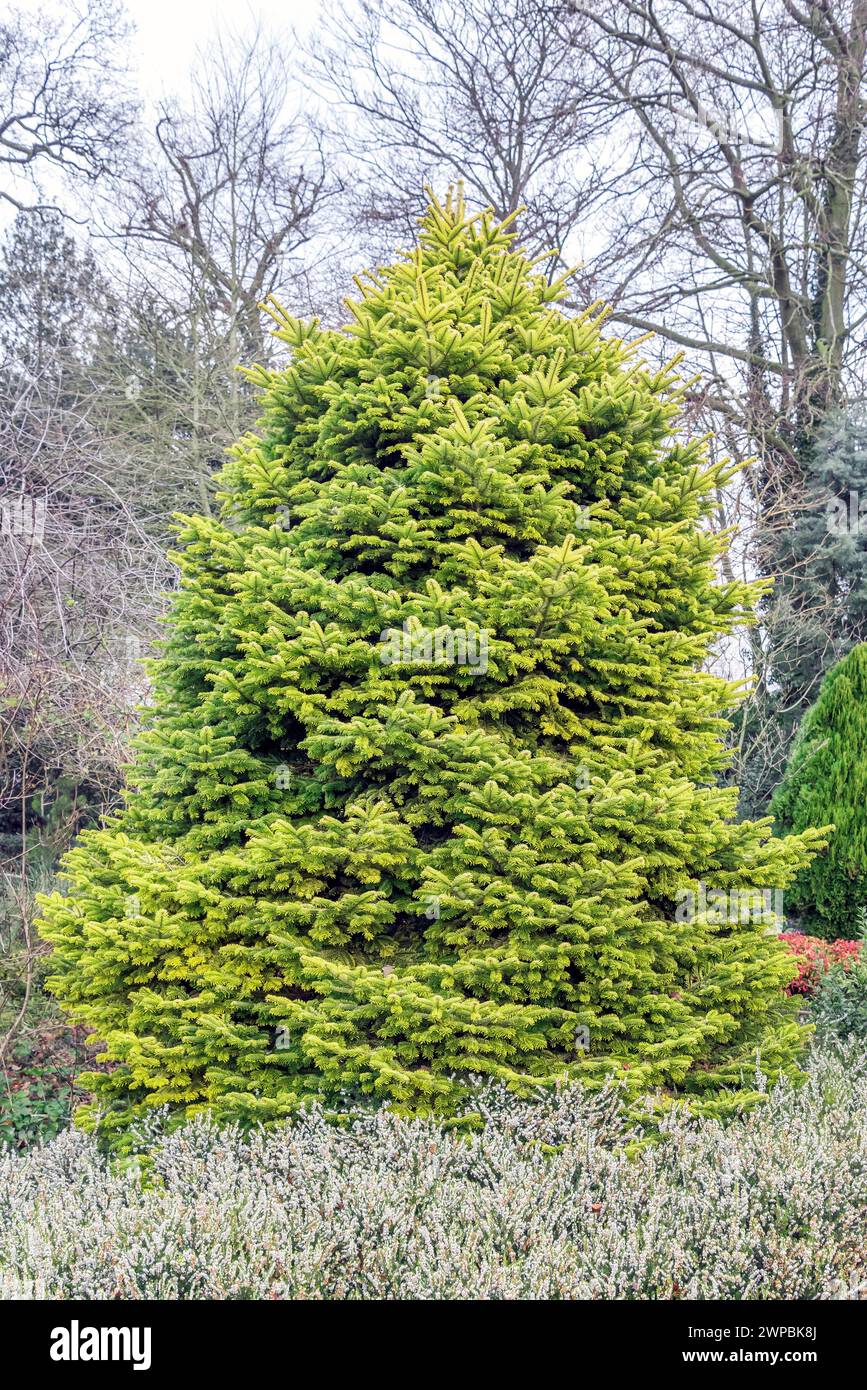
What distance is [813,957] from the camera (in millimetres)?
5945

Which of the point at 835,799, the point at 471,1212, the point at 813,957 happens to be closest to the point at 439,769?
the point at 471,1212

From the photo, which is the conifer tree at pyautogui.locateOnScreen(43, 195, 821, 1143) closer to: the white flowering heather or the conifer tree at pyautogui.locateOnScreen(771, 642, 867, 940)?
the white flowering heather

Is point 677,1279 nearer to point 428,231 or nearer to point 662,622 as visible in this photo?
point 662,622

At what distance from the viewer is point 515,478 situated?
3754 mm

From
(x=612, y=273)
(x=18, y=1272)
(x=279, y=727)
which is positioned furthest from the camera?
(x=612, y=273)

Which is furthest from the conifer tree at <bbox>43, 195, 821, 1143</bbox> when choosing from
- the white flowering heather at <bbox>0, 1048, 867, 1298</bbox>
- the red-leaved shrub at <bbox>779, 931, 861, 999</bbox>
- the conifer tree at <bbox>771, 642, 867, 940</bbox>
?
the conifer tree at <bbox>771, 642, 867, 940</bbox>

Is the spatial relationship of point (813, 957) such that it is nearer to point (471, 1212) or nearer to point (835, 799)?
point (835, 799)

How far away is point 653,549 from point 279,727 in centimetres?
157

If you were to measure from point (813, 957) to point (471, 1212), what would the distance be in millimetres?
3873

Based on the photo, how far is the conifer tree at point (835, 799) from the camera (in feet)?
23.8

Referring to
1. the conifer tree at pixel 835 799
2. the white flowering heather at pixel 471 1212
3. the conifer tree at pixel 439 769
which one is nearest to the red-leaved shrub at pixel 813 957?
the conifer tree at pixel 835 799

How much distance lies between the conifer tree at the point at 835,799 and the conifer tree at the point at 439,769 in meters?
3.65

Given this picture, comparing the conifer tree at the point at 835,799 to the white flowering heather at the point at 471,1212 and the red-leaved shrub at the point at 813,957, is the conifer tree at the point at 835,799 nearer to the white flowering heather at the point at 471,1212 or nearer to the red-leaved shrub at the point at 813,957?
the red-leaved shrub at the point at 813,957
